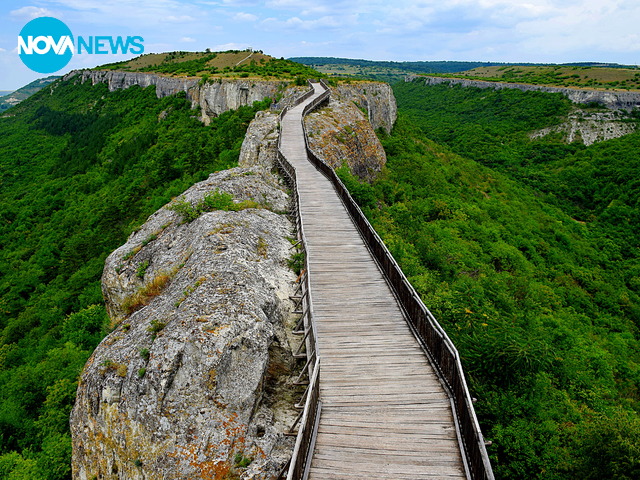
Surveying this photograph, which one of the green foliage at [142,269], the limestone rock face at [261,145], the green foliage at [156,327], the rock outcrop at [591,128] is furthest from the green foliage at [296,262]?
the rock outcrop at [591,128]

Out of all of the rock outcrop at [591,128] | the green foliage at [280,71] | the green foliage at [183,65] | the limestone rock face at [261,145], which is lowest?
the limestone rock face at [261,145]

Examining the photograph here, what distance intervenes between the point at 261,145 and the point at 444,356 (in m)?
22.5

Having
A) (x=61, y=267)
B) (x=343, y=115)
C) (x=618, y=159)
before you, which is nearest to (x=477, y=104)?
(x=618, y=159)

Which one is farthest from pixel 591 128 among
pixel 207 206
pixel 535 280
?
pixel 207 206

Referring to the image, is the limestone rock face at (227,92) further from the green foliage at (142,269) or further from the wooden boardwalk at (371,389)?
the wooden boardwalk at (371,389)

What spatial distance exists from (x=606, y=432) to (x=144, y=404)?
8.92 meters

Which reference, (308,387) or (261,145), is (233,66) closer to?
(261,145)

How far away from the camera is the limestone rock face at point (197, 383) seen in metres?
7.71

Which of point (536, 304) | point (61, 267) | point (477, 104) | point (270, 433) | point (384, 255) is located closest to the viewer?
point (270, 433)

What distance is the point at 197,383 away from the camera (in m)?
8.34

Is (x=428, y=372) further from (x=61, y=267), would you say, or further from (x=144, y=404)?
(x=61, y=267)

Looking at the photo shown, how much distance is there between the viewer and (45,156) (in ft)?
273

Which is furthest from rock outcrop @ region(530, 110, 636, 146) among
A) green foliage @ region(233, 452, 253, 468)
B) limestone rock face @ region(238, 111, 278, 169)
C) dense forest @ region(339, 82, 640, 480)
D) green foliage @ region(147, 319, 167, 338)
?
green foliage @ region(233, 452, 253, 468)

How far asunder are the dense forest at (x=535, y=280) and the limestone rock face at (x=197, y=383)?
15.5 feet
